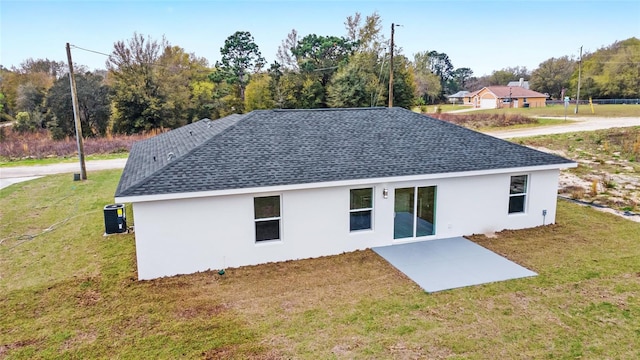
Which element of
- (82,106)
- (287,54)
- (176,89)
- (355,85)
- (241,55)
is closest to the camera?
(82,106)

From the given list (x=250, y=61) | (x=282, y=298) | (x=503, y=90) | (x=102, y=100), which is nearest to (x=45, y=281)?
(x=282, y=298)

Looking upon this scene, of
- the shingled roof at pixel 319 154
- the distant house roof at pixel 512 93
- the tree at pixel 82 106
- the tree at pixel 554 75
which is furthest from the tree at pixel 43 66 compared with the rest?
the tree at pixel 554 75

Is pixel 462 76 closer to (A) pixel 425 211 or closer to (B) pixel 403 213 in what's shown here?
(A) pixel 425 211

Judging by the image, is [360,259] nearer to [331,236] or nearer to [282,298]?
[331,236]

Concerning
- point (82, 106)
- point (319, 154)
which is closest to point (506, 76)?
point (82, 106)

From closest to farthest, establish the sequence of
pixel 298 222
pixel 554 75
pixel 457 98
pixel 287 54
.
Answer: pixel 298 222, pixel 287 54, pixel 554 75, pixel 457 98
